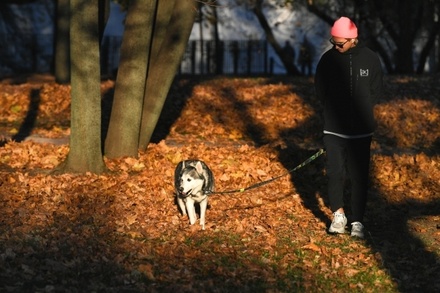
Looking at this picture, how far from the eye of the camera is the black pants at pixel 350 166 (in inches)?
446

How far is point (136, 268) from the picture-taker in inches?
377

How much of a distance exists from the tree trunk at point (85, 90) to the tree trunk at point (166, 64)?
1809mm

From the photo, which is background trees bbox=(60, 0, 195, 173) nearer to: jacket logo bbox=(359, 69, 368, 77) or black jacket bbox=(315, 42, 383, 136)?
black jacket bbox=(315, 42, 383, 136)

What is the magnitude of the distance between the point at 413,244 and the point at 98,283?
3907 mm

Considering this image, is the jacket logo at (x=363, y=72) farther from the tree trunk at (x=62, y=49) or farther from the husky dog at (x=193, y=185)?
the tree trunk at (x=62, y=49)

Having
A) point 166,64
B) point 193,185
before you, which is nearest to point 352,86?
point 193,185

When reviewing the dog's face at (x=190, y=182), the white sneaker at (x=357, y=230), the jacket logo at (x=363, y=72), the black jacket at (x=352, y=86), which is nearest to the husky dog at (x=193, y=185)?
the dog's face at (x=190, y=182)

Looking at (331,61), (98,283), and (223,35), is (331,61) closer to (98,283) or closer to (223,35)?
(98,283)

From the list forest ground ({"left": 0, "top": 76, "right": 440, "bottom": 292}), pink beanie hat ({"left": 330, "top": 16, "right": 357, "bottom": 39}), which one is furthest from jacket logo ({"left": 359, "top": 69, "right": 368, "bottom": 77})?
forest ground ({"left": 0, "top": 76, "right": 440, "bottom": 292})

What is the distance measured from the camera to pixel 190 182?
11.3 meters

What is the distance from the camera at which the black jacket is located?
11211mm

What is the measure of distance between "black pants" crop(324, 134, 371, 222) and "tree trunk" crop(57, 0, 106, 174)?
406cm

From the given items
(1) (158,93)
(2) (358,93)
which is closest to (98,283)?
(2) (358,93)

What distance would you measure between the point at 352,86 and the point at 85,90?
432 cm
